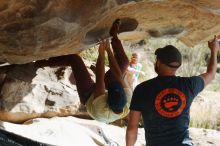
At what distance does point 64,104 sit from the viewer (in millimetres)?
8070

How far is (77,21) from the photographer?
4.06 metres

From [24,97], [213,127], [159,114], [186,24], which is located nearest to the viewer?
[159,114]

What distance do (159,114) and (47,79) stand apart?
4446 millimetres

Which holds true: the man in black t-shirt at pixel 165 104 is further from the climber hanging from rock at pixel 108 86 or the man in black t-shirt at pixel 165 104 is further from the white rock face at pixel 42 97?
the white rock face at pixel 42 97

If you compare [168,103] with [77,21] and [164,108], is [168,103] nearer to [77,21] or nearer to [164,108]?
[164,108]

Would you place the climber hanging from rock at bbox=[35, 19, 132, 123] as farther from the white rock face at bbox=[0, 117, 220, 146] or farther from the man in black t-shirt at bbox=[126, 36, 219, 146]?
the white rock face at bbox=[0, 117, 220, 146]

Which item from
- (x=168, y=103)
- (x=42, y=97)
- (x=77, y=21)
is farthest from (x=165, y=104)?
(x=42, y=97)

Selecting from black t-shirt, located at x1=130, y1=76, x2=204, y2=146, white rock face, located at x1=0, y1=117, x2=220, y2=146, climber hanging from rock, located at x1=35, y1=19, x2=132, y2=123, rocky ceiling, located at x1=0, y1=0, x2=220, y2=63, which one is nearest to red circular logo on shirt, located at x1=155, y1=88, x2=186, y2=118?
black t-shirt, located at x1=130, y1=76, x2=204, y2=146

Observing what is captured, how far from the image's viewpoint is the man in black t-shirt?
3639 mm

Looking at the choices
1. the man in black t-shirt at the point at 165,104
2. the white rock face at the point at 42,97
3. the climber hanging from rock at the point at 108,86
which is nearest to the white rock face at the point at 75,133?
the white rock face at the point at 42,97

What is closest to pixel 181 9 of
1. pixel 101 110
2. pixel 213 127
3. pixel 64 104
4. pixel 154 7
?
pixel 154 7

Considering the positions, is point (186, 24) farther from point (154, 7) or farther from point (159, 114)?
point (159, 114)

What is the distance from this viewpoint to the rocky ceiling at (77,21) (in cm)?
386

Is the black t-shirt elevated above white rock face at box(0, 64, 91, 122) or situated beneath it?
elevated above
